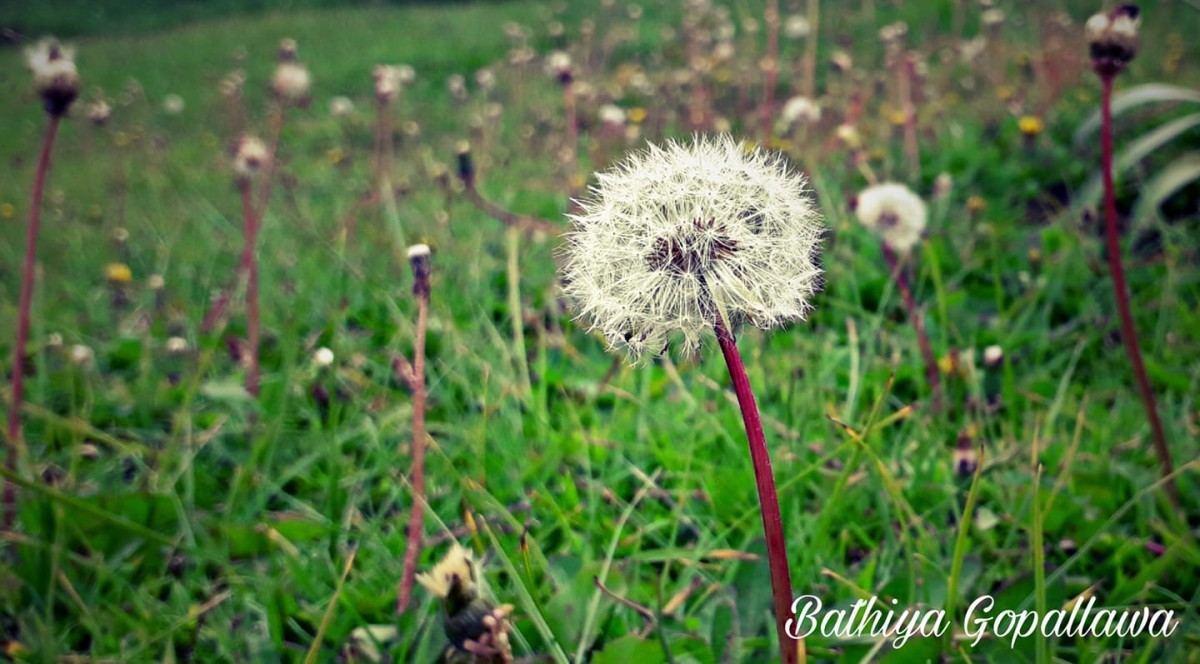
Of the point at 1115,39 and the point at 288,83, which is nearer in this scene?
the point at 1115,39

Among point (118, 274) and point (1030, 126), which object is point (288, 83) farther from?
point (1030, 126)

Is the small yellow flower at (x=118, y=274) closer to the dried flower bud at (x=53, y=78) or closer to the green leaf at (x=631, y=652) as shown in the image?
the dried flower bud at (x=53, y=78)

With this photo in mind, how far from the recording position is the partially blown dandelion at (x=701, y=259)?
0.69m

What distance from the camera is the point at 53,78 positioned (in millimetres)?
1516

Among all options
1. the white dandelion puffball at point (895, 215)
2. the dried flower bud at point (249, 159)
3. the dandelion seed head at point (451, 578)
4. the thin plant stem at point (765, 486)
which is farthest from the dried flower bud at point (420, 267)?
the dried flower bud at point (249, 159)

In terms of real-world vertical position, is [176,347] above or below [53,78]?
below

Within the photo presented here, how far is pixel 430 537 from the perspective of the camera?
4.40ft

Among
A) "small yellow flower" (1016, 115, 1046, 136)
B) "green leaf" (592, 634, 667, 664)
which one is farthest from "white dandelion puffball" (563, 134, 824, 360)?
"small yellow flower" (1016, 115, 1046, 136)

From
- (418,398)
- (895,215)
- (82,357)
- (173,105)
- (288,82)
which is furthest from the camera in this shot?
(173,105)

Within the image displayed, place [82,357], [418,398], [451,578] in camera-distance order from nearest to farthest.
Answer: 1. [451,578]
2. [418,398]
3. [82,357]

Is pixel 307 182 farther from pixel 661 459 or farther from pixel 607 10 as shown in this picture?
pixel 607 10

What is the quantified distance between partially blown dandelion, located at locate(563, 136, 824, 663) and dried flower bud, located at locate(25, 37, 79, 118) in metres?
1.25

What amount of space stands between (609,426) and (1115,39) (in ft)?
3.39

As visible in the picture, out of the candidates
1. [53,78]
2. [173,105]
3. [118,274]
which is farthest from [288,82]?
[173,105]
